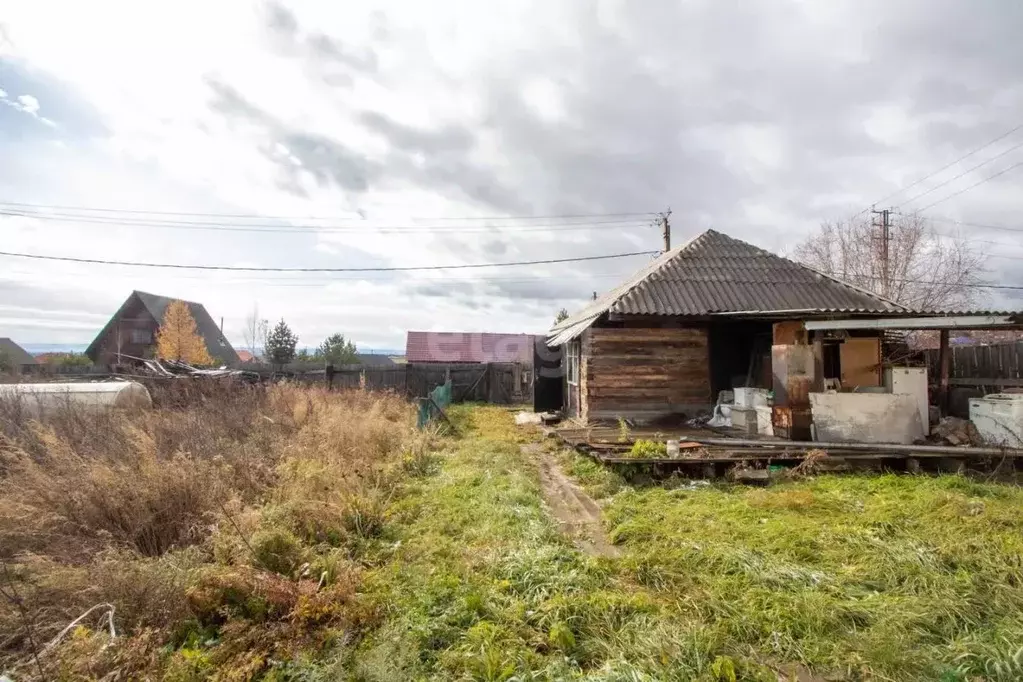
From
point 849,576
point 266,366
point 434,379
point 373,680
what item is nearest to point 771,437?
point 849,576

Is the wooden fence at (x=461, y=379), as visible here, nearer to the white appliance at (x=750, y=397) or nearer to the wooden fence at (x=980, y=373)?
the white appliance at (x=750, y=397)

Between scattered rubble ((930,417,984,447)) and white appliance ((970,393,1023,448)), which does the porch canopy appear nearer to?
white appliance ((970,393,1023,448))

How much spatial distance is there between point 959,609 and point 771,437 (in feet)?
19.1

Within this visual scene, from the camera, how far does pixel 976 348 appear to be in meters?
11.7

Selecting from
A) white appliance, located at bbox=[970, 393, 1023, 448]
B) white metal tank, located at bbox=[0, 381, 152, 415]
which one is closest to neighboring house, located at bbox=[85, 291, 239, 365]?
white metal tank, located at bbox=[0, 381, 152, 415]

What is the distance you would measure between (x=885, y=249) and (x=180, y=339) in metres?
40.7

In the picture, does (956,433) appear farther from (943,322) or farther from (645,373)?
(645,373)

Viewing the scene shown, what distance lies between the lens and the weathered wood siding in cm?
1176

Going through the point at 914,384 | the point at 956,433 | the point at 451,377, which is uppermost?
the point at 914,384

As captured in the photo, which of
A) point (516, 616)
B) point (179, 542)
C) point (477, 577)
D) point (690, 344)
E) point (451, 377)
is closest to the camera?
point (516, 616)

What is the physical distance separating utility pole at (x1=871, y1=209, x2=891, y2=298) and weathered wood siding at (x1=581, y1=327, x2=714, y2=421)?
751 inches

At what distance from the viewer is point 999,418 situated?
823cm

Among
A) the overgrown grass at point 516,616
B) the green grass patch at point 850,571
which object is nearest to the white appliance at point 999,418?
the green grass patch at point 850,571

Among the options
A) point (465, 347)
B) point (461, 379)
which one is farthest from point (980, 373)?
point (465, 347)
